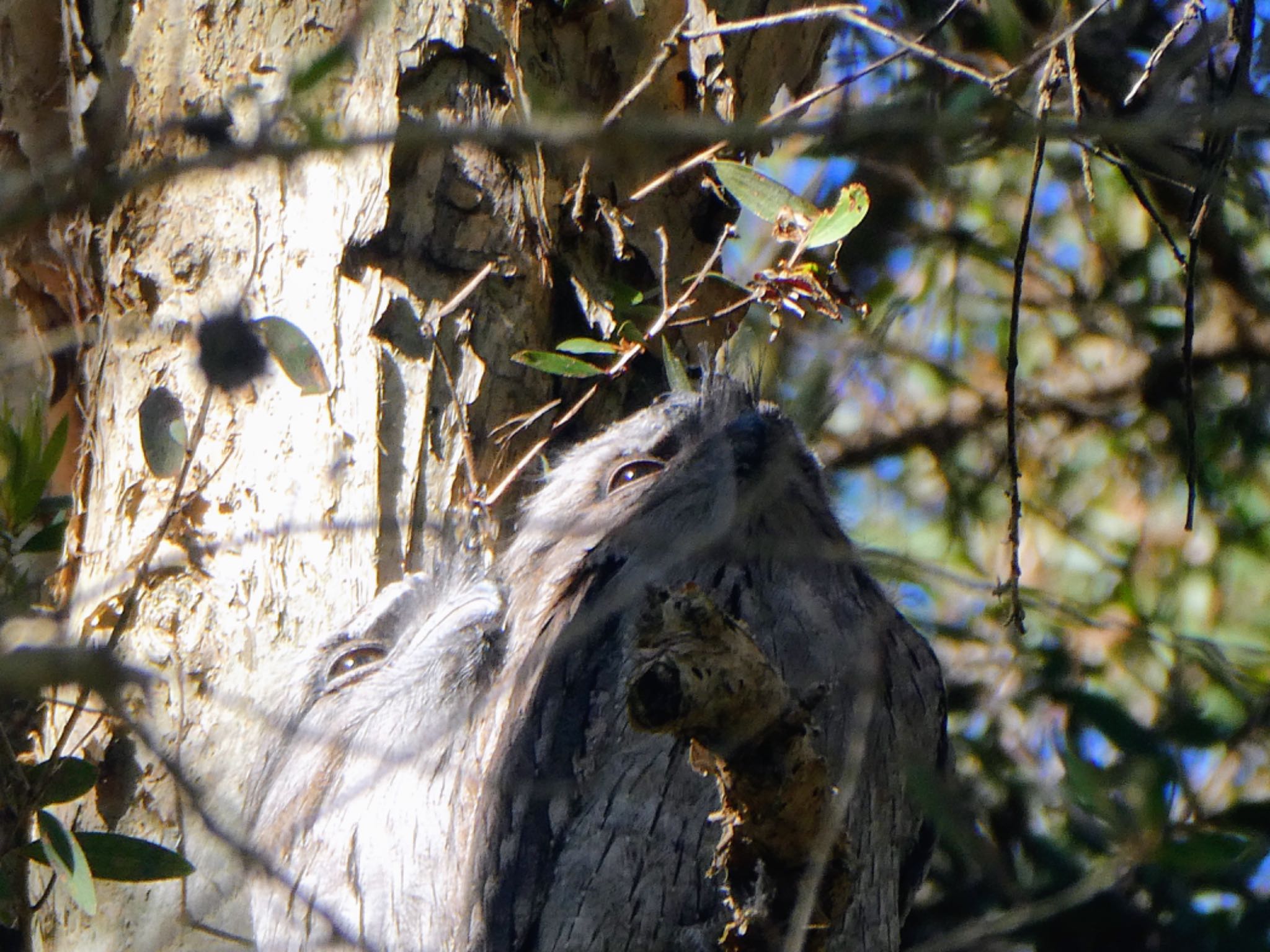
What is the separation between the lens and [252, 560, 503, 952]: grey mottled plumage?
6.78 feet

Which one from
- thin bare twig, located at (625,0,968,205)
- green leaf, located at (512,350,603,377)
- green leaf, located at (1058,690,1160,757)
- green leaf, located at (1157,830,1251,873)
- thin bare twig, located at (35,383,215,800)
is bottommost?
green leaf, located at (1157,830,1251,873)

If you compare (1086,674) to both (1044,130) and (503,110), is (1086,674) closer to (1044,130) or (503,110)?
(503,110)

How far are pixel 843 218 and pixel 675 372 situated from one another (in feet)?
1.99

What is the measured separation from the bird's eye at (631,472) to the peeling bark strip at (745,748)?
1.25 meters

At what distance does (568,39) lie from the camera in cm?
277

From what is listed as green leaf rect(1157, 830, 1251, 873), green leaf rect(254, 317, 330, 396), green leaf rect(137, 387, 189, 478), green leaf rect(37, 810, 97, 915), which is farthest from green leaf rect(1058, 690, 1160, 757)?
green leaf rect(137, 387, 189, 478)

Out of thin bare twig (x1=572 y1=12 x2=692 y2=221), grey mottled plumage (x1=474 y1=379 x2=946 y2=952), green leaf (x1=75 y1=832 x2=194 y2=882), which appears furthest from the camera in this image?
thin bare twig (x1=572 y1=12 x2=692 y2=221)

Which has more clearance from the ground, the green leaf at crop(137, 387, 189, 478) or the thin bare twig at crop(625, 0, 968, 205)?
the thin bare twig at crop(625, 0, 968, 205)

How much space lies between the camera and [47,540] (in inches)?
99.0

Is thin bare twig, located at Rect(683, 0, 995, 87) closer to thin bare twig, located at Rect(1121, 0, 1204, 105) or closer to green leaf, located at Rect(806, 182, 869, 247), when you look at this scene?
thin bare twig, located at Rect(1121, 0, 1204, 105)

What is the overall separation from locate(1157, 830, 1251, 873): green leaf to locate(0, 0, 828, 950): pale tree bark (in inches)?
54.6

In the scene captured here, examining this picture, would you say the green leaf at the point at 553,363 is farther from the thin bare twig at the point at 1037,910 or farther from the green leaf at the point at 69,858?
the thin bare twig at the point at 1037,910

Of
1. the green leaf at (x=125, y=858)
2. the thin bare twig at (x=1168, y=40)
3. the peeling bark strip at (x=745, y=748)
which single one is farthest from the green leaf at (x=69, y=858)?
the thin bare twig at (x=1168, y=40)

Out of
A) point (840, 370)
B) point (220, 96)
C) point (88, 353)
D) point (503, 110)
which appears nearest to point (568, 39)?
point (503, 110)
